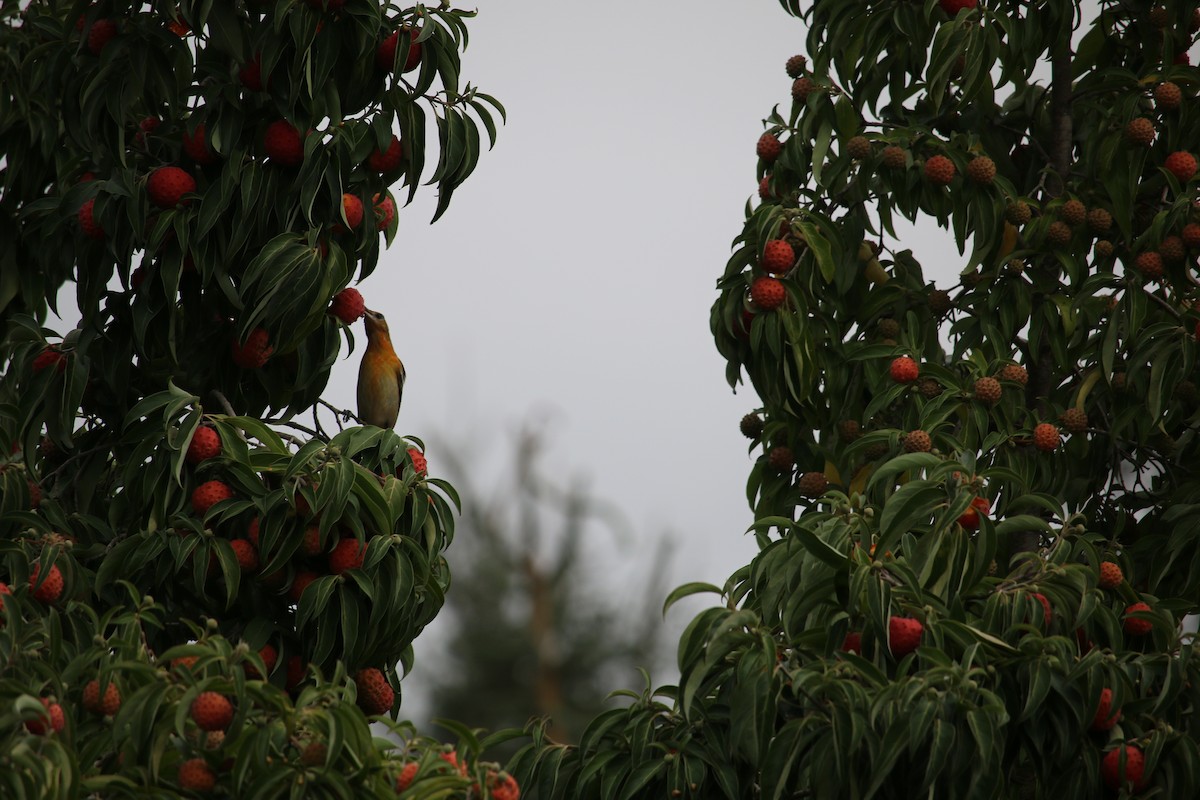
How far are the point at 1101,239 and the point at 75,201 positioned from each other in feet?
9.55

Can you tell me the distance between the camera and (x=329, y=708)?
246cm

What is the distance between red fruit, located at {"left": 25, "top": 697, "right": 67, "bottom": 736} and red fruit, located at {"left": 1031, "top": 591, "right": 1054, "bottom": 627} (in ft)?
6.96

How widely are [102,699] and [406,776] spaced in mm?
581

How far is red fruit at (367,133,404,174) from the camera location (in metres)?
3.35

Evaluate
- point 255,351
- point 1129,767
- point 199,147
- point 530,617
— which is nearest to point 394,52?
point 199,147

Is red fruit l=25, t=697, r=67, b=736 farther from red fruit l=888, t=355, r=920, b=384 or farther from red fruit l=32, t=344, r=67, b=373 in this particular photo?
red fruit l=888, t=355, r=920, b=384

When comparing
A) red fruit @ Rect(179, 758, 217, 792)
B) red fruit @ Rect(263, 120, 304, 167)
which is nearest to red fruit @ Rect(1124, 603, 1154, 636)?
red fruit @ Rect(179, 758, 217, 792)

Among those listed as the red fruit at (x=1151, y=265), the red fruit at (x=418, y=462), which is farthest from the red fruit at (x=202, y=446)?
the red fruit at (x=1151, y=265)

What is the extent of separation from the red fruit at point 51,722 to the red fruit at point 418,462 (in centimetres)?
107

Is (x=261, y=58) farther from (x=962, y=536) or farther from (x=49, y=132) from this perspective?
(x=962, y=536)

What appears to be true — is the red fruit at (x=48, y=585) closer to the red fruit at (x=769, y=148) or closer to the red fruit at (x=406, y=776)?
the red fruit at (x=406, y=776)

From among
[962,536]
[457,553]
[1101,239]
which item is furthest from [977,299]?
[457,553]

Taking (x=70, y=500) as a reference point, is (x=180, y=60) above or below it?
above

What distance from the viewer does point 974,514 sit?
10.8ft
